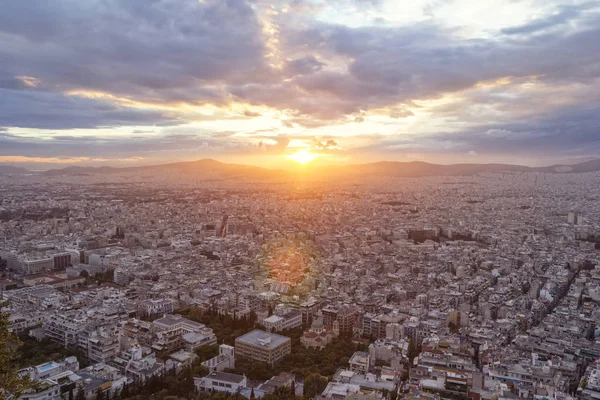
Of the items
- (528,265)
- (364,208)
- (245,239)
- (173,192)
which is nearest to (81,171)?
(173,192)

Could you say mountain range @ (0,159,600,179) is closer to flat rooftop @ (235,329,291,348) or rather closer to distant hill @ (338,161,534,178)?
distant hill @ (338,161,534,178)

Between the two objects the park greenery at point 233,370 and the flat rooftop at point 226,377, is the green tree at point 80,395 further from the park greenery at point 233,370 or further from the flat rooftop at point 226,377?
the flat rooftop at point 226,377

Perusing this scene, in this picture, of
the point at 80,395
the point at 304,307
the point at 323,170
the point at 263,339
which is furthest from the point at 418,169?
the point at 80,395

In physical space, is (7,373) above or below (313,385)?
above

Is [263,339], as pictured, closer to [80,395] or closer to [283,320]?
[283,320]

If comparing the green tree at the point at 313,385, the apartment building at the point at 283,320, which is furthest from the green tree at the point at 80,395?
the apartment building at the point at 283,320

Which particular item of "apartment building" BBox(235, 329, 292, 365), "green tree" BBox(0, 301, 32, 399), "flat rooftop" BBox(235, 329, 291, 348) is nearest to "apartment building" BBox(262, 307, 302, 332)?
"flat rooftop" BBox(235, 329, 291, 348)
